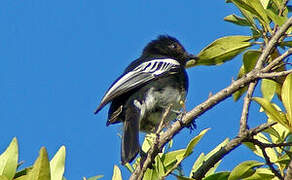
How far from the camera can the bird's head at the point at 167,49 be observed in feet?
21.2

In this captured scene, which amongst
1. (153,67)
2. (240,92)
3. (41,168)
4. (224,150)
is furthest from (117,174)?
(153,67)

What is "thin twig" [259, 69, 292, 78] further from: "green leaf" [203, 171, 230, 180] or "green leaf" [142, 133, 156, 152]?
"green leaf" [142, 133, 156, 152]

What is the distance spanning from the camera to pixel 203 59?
354cm

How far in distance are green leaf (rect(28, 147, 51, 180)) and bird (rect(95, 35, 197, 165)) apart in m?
2.64

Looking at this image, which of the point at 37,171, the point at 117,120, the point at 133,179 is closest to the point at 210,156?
the point at 133,179

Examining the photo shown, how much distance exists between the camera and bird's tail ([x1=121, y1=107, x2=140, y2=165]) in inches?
151

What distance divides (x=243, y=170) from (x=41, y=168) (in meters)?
1.12

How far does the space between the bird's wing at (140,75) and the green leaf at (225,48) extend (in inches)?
47.8

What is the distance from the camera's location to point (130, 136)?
450cm

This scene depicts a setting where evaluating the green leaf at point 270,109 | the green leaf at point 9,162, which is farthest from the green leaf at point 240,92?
the green leaf at point 9,162

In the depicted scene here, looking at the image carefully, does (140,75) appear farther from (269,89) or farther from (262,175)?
(262,175)

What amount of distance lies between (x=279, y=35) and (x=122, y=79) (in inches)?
95.1

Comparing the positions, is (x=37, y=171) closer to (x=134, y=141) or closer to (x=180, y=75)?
(x=134, y=141)

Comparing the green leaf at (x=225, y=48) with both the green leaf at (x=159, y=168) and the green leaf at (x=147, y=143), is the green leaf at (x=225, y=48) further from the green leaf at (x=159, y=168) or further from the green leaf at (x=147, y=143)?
the green leaf at (x=159, y=168)
